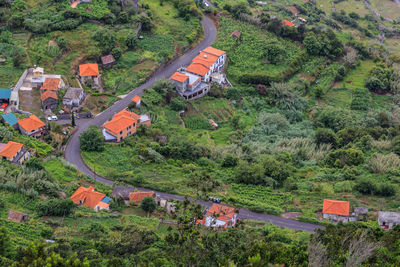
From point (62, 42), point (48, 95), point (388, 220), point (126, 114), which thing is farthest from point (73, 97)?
point (388, 220)

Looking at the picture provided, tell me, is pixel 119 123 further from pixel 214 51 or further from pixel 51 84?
pixel 214 51

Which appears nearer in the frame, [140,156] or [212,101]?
[140,156]

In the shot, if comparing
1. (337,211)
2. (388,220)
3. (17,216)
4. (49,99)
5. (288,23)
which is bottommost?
(49,99)

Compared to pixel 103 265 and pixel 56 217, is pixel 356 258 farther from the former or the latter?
pixel 56 217

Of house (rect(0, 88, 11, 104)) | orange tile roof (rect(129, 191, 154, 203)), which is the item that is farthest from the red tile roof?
orange tile roof (rect(129, 191, 154, 203))

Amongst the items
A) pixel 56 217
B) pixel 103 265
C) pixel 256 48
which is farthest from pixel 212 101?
pixel 103 265
